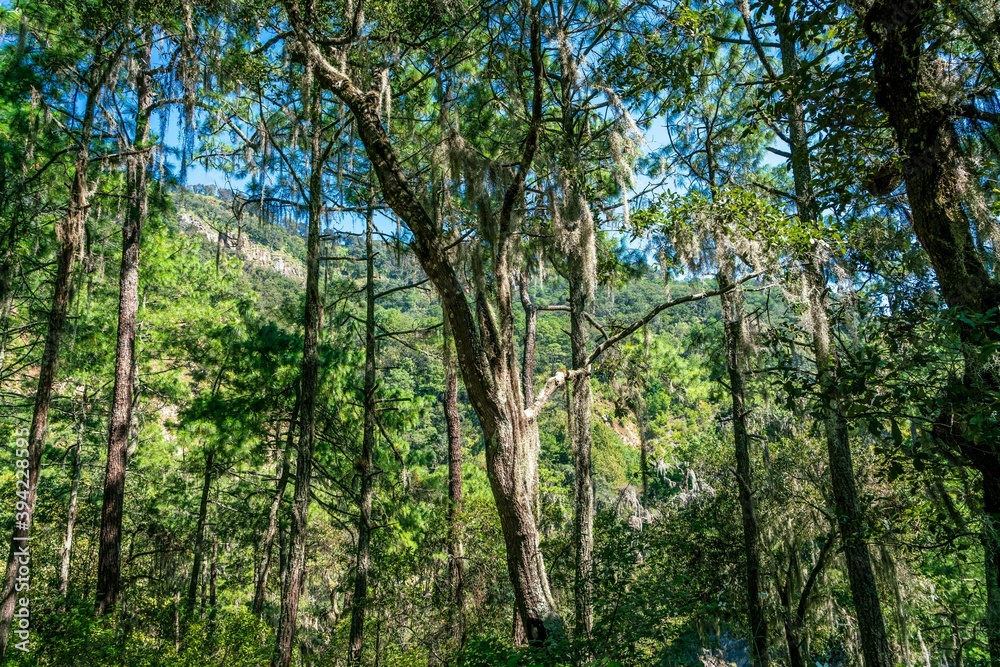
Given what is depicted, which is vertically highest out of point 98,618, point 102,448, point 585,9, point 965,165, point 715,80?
point 715,80

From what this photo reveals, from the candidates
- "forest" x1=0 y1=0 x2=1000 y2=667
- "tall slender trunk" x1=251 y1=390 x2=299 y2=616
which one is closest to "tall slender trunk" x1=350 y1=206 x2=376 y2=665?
"forest" x1=0 y1=0 x2=1000 y2=667

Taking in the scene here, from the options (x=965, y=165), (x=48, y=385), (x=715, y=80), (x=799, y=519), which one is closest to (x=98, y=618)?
(x=48, y=385)

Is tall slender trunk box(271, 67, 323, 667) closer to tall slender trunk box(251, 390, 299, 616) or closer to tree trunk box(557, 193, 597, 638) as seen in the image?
tall slender trunk box(251, 390, 299, 616)

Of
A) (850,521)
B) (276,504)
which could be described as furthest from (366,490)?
(850,521)

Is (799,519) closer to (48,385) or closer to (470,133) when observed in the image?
(470,133)

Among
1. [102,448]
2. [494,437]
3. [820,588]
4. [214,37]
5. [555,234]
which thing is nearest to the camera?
[494,437]

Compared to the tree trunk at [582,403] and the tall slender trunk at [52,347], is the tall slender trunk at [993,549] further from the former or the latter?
the tall slender trunk at [52,347]

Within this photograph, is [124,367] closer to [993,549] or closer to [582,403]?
[582,403]

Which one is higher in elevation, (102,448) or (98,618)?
(102,448)

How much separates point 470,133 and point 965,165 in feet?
15.2

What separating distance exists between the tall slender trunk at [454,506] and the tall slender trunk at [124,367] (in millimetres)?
4539

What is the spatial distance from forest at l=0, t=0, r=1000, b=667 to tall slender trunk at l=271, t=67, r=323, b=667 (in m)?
0.05

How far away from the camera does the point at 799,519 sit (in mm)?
9219

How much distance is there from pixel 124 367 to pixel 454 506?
548 cm
